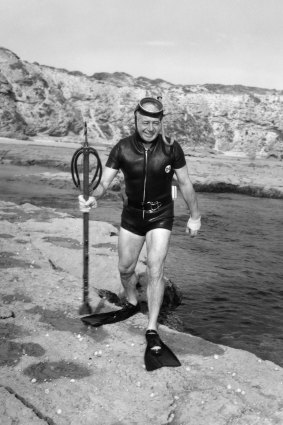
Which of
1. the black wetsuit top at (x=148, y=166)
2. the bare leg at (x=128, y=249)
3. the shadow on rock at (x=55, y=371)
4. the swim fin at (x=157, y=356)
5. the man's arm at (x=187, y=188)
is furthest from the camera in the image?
the bare leg at (x=128, y=249)

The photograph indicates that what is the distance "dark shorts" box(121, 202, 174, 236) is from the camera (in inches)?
237

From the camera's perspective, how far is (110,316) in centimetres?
647

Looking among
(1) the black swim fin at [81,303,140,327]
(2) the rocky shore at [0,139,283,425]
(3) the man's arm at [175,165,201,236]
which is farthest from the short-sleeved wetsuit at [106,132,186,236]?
(2) the rocky shore at [0,139,283,425]

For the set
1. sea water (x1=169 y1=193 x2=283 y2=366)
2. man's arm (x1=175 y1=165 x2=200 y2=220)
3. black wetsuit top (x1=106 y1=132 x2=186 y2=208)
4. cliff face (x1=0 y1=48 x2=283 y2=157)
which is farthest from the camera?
cliff face (x1=0 y1=48 x2=283 y2=157)

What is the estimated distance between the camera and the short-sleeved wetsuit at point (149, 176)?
19.5 feet

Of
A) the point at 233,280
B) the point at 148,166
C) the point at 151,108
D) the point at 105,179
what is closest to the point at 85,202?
the point at 105,179

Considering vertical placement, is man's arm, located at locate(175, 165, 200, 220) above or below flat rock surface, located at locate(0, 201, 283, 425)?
above

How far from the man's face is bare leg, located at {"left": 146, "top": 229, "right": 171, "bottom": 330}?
1.14m

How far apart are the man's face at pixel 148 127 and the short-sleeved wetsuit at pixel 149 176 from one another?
0.31 ft

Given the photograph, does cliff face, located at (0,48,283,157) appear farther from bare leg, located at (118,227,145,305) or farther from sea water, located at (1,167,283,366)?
bare leg, located at (118,227,145,305)

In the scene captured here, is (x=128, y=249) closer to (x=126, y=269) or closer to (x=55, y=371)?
(x=126, y=269)

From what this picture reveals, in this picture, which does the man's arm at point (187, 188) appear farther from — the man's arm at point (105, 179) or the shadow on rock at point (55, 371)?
the shadow on rock at point (55, 371)

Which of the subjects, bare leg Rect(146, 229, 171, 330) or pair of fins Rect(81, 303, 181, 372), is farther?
bare leg Rect(146, 229, 171, 330)

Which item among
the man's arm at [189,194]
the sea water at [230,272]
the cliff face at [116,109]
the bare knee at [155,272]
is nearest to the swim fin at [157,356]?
the bare knee at [155,272]
